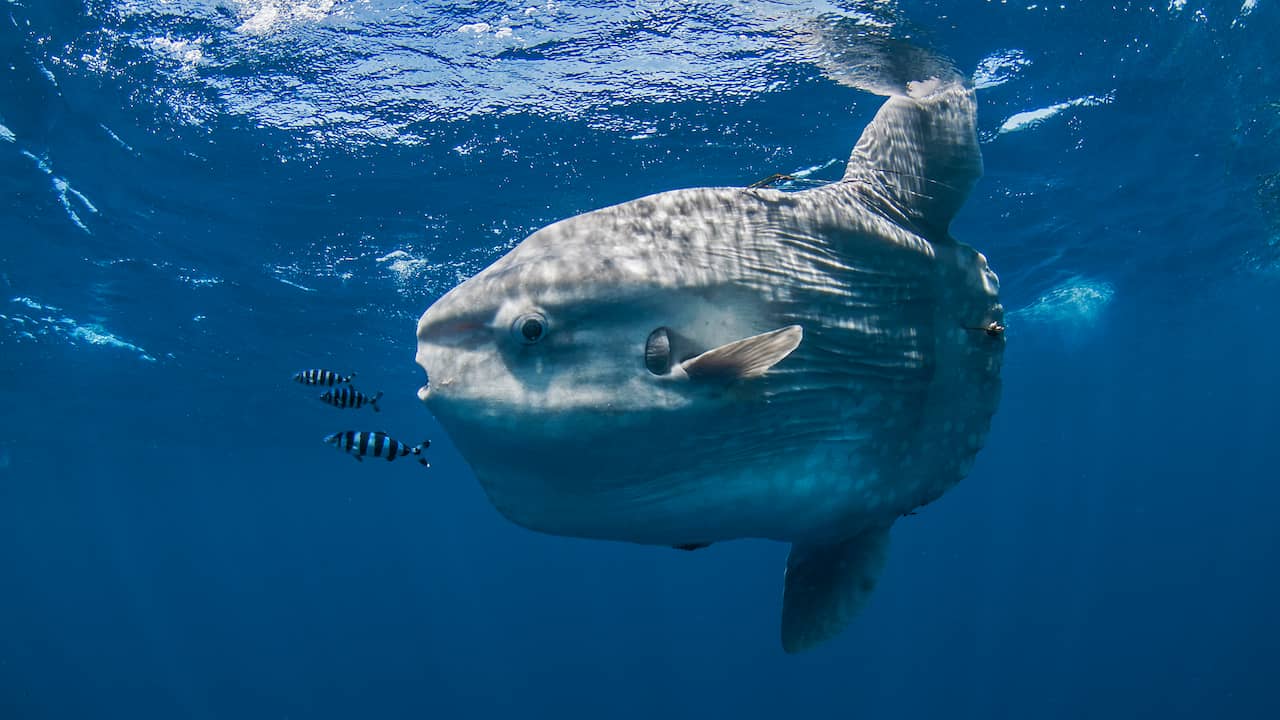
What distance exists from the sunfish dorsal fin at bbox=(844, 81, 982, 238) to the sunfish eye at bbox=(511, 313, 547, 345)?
1370 mm

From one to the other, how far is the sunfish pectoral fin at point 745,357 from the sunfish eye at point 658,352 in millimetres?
40

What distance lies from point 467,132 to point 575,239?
793 cm

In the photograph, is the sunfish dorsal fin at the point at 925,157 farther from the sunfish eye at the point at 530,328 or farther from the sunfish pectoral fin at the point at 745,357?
the sunfish eye at the point at 530,328

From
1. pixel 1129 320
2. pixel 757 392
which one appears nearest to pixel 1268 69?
pixel 757 392

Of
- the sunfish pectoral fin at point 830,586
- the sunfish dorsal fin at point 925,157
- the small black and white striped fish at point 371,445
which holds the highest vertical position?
the sunfish dorsal fin at point 925,157

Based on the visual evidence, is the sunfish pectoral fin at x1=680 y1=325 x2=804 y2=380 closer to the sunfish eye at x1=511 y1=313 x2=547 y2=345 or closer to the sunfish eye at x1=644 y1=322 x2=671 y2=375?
the sunfish eye at x1=644 y1=322 x2=671 y2=375

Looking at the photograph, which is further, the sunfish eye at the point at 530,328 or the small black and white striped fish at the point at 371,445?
the small black and white striped fish at the point at 371,445

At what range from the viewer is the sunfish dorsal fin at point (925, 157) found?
2430 mm

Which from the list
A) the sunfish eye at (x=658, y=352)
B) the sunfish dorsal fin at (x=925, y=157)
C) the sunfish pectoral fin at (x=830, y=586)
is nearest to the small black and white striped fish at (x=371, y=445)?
the sunfish pectoral fin at (x=830, y=586)

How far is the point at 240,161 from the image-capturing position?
933 cm

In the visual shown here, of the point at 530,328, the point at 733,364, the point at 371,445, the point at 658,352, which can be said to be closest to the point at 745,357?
the point at 733,364

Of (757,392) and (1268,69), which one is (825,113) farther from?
(757,392)

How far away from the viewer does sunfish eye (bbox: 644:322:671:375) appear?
156 cm

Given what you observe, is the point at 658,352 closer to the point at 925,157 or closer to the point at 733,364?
the point at 733,364
